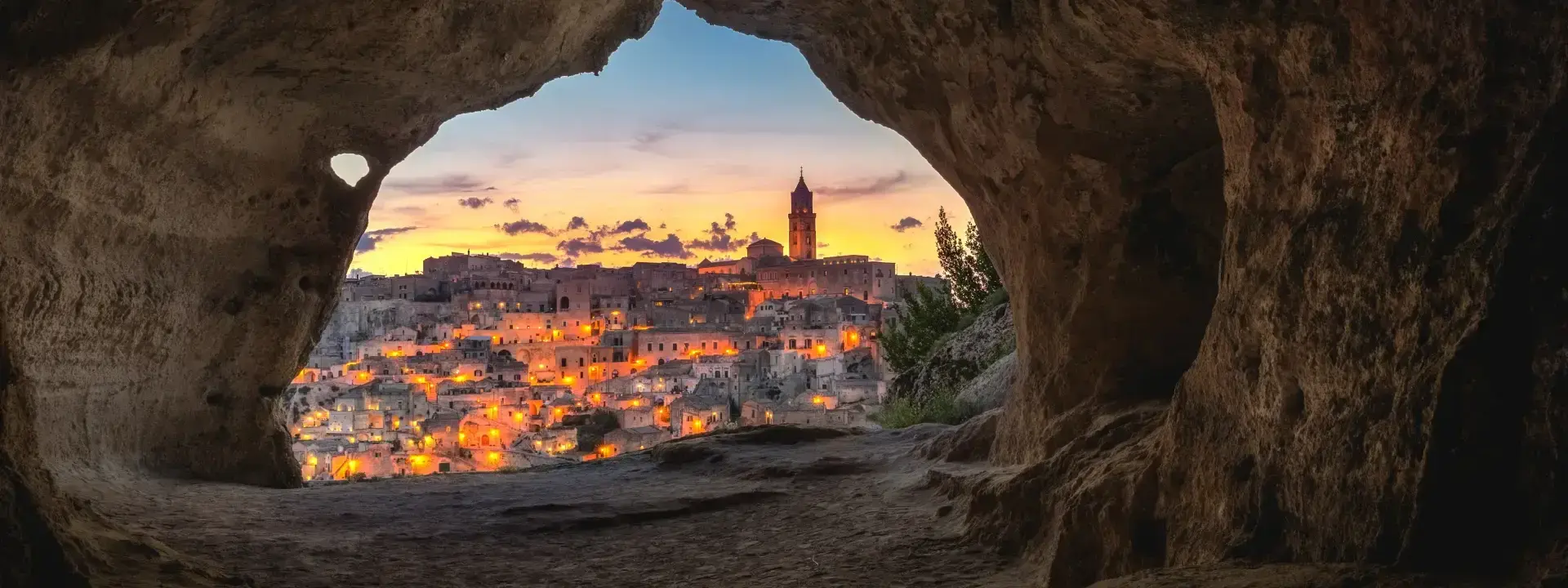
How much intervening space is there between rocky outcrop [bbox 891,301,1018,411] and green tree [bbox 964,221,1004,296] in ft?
→ 21.0

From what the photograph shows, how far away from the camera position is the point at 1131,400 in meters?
6.61

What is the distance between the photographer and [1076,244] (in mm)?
7207

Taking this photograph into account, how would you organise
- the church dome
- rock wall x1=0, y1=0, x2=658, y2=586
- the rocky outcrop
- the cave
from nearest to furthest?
the cave, rock wall x1=0, y1=0, x2=658, y2=586, the rocky outcrop, the church dome

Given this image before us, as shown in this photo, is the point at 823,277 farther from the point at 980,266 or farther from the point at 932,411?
the point at 932,411

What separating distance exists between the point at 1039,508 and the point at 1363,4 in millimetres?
3174

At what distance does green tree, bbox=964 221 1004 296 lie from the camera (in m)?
25.5

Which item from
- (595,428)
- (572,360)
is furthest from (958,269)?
(572,360)

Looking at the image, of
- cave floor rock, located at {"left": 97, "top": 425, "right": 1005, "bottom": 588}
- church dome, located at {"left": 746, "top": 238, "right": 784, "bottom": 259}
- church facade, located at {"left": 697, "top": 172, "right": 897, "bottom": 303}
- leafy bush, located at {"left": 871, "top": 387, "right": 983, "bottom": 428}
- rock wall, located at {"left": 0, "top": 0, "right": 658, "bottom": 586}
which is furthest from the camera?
church dome, located at {"left": 746, "top": 238, "right": 784, "bottom": 259}

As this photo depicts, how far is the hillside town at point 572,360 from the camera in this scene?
44938mm

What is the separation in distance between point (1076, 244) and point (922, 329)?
17.7m

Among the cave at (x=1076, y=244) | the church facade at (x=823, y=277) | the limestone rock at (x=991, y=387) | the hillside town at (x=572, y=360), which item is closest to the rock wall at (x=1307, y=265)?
the cave at (x=1076, y=244)

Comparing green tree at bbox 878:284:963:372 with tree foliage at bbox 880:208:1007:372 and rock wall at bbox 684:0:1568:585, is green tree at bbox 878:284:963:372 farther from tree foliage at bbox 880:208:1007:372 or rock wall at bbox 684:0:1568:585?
rock wall at bbox 684:0:1568:585

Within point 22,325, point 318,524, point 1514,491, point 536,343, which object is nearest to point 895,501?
point 318,524

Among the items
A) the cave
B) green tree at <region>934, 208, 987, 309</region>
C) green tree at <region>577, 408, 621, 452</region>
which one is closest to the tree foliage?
green tree at <region>934, 208, 987, 309</region>
